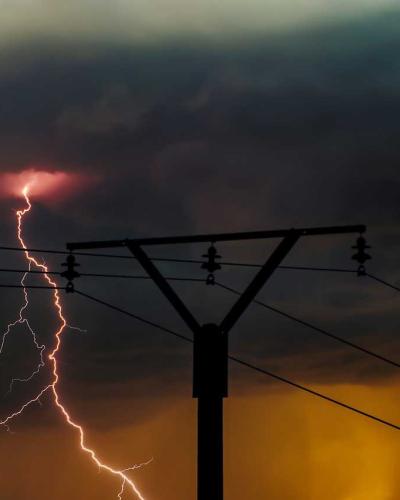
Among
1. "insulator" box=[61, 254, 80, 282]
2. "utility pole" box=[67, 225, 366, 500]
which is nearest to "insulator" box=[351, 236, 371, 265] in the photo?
"utility pole" box=[67, 225, 366, 500]

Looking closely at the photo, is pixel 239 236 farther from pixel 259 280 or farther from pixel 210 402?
pixel 210 402

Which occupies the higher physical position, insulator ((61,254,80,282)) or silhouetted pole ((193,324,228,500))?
insulator ((61,254,80,282))

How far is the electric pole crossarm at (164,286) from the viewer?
803 inches

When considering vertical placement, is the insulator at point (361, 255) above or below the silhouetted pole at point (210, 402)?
above

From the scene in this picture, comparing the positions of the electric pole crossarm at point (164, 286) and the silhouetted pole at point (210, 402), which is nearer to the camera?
the silhouetted pole at point (210, 402)

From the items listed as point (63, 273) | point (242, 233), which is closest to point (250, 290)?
point (242, 233)

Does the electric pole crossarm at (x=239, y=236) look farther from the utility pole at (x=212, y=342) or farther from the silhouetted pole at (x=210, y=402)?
the silhouetted pole at (x=210, y=402)

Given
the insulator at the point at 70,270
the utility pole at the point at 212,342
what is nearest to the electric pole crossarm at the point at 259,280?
the utility pole at the point at 212,342

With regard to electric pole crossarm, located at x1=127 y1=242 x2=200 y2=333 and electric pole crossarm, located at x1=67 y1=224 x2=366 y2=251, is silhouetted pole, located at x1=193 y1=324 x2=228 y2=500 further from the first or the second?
electric pole crossarm, located at x1=67 y1=224 x2=366 y2=251

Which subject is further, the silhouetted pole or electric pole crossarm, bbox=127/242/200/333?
electric pole crossarm, bbox=127/242/200/333

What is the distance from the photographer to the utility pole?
19438 mm

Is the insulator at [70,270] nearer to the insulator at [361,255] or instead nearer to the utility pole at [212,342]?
the utility pole at [212,342]

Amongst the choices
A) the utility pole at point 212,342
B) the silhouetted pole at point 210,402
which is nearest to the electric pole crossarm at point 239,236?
the utility pole at point 212,342

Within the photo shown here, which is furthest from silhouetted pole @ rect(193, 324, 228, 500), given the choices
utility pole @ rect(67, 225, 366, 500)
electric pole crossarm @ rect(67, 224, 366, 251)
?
electric pole crossarm @ rect(67, 224, 366, 251)
